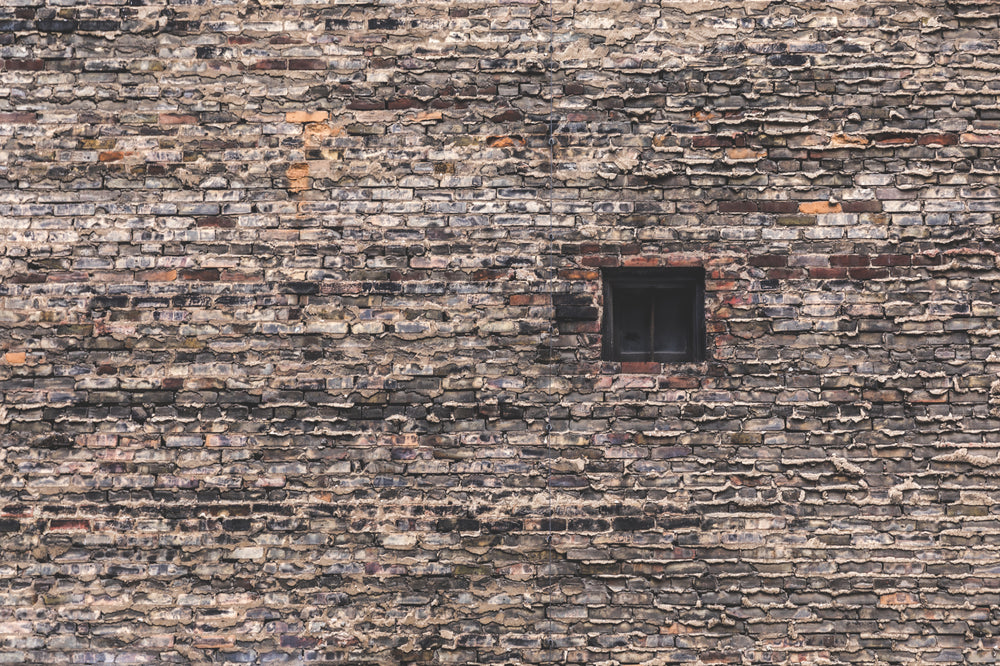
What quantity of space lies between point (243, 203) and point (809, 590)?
3223mm

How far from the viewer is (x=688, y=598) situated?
124 inches

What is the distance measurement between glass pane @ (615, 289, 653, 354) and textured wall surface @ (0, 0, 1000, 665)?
0.58 feet

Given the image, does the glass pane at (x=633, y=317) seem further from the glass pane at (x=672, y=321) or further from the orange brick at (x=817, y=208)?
the orange brick at (x=817, y=208)

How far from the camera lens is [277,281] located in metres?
3.26

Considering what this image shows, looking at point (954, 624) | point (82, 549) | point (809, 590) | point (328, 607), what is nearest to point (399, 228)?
point (328, 607)

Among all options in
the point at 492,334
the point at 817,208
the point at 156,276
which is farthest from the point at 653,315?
the point at 156,276

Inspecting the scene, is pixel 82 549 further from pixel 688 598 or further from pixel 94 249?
pixel 688 598

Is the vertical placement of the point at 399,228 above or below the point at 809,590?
above

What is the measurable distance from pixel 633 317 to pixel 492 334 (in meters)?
0.71

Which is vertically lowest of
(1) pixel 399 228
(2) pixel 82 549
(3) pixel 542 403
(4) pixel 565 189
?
(2) pixel 82 549

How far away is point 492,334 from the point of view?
3.23 meters

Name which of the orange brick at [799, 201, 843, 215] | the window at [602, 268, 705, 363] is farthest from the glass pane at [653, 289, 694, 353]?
the orange brick at [799, 201, 843, 215]

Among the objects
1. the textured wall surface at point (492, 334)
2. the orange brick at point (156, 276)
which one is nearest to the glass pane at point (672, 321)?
the textured wall surface at point (492, 334)

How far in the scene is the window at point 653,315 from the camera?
3.29 metres
